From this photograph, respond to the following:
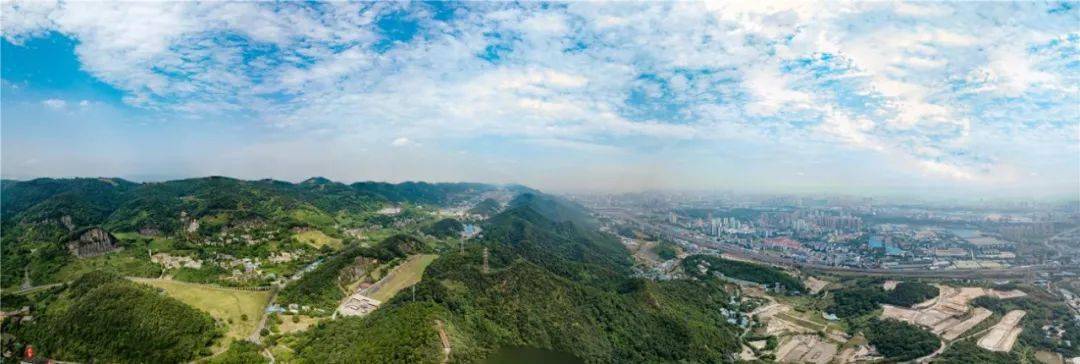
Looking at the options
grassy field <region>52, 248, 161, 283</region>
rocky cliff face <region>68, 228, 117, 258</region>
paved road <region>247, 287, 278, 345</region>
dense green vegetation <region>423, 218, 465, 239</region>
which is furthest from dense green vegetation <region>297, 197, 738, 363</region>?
rocky cliff face <region>68, 228, 117, 258</region>

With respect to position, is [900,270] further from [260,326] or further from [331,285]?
[260,326]

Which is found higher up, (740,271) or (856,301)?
(740,271)

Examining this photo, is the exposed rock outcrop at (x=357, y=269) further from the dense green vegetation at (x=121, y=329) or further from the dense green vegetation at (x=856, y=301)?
the dense green vegetation at (x=856, y=301)

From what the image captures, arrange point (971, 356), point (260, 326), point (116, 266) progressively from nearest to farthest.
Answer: point (260, 326) → point (971, 356) → point (116, 266)

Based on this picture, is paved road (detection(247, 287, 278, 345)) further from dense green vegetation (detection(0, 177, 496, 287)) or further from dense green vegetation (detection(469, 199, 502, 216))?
dense green vegetation (detection(469, 199, 502, 216))

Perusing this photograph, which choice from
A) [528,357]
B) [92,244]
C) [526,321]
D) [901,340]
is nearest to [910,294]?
[901,340]

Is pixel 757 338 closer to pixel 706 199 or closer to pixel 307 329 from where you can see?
pixel 307 329

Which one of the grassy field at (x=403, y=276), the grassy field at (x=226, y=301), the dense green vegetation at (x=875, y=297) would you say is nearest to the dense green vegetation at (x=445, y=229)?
the grassy field at (x=403, y=276)
